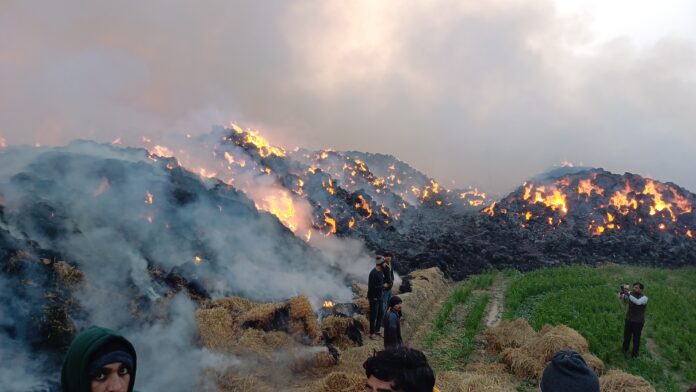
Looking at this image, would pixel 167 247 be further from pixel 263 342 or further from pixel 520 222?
pixel 520 222

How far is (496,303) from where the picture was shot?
19047 millimetres

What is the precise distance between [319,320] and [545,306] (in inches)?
388

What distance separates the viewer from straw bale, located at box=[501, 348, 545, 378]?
9594 mm

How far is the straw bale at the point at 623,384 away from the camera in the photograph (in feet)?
26.0

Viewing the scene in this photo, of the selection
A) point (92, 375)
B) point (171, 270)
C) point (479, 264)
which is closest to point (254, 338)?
point (171, 270)

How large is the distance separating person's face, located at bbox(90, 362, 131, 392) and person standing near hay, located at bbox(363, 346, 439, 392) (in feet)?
4.93

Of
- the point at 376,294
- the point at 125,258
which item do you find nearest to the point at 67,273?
the point at 125,258

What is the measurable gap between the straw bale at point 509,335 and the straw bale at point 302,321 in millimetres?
5208

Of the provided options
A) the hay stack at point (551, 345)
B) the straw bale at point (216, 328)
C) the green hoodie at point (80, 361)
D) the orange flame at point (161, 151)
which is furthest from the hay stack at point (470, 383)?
the orange flame at point (161, 151)

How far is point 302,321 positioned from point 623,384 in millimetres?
7339

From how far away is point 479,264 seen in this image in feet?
103

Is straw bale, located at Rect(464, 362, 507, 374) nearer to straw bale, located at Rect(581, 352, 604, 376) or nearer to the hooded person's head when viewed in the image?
straw bale, located at Rect(581, 352, 604, 376)

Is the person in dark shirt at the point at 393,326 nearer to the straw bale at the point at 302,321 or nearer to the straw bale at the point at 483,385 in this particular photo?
the straw bale at the point at 483,385

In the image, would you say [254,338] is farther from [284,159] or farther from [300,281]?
[284,159]
